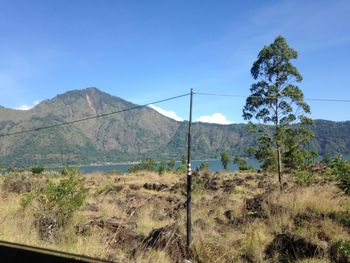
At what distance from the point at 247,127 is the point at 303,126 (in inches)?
122

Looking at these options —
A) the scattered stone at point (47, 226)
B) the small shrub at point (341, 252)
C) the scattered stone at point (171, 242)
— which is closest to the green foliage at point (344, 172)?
the small shrub at point (341, 252)

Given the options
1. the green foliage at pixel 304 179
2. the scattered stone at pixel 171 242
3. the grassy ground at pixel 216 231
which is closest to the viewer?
the grassy ground at pixel 216 231

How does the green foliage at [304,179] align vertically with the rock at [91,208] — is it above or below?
above

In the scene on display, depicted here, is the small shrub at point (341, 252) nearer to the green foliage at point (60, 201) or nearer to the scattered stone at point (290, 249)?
the scattered stone at point (290, 249)

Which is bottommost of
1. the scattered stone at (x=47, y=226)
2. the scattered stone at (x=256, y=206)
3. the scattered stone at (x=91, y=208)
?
the scattered stone at (x=91, y=208)

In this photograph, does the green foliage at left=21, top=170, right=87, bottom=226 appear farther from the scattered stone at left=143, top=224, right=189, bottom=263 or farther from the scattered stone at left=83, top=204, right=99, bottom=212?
the scattered stone at left=83, top=204, right=99, bottom=212

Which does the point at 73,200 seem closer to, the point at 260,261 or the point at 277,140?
the point at 260,261

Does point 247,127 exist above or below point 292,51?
below

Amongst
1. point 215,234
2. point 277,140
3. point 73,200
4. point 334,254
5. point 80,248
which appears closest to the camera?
point 80,248

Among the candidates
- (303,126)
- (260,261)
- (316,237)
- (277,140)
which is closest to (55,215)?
(260,261)

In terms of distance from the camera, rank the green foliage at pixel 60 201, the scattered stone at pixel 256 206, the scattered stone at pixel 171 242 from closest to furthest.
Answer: the scattered stone at pixel 171 242 < the green foliage at pixel 60 201 < the scattered stone at pixel 256 206

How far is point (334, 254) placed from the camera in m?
8.02

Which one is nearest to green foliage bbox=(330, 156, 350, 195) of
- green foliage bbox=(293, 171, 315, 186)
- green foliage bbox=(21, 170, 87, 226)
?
green foliage bbox=(293, 171, 315, 186)

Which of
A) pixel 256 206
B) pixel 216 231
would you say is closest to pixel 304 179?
pixel 256 206
